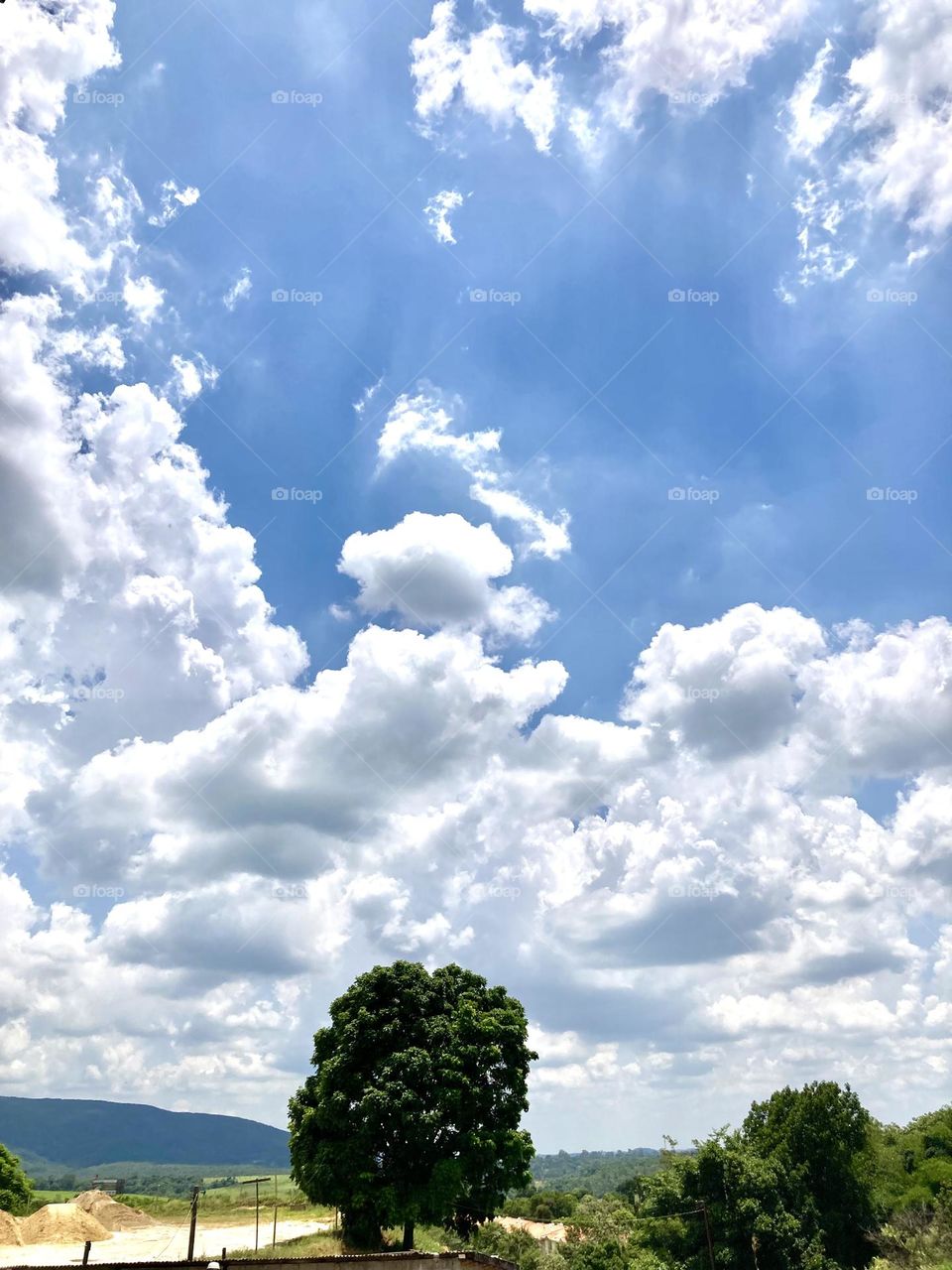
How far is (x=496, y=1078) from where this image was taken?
43844 millimetres

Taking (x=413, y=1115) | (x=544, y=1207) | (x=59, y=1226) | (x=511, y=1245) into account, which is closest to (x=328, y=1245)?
(x=413, y=1115)

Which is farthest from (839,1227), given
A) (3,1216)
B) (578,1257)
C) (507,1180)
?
(3,1216)

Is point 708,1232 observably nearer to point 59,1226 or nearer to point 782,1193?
point 782,1193

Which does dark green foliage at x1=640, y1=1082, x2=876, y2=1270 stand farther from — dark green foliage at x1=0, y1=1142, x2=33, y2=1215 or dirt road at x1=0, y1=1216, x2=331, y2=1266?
dark green foliage at x1=0, y1=1142, x2=33, y2=1215

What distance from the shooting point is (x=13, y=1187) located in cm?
6856

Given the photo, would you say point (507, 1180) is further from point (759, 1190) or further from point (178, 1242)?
point (178, 1242)

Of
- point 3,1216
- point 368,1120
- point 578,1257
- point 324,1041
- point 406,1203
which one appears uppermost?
point 324,1041

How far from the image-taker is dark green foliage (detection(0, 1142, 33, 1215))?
6662 centimetres

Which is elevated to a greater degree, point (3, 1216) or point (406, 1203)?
point (406, 1203)

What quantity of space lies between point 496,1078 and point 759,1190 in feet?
76.9

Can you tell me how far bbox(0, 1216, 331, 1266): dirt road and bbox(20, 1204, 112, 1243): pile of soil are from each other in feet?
3.20

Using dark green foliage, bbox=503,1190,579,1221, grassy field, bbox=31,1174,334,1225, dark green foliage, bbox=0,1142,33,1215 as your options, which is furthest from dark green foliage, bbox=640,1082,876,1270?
dark green foliage, bbox=503,1190,579,1221

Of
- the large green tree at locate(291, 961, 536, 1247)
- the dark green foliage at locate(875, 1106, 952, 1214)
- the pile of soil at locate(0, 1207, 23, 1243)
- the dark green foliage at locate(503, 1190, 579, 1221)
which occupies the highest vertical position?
the large green tree at locate(291, 961, 536, 1247)

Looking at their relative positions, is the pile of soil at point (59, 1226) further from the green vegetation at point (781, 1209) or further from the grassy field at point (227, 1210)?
the green vegetation at point (781, 1209)
